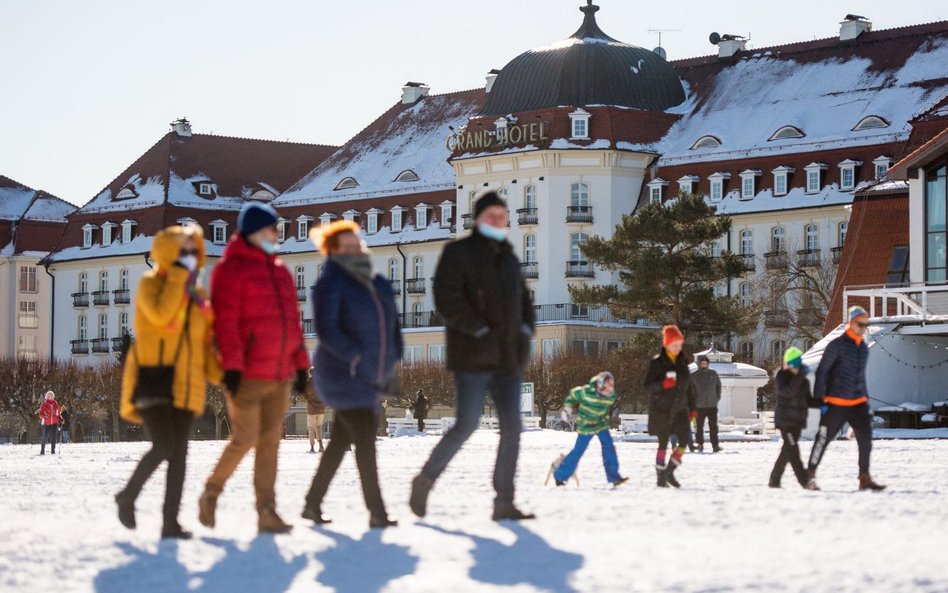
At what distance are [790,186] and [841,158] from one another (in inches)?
129

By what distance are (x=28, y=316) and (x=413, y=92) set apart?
87.2ft

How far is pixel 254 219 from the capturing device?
1173 centimetres

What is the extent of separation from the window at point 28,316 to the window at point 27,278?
780 millimetres

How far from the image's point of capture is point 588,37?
8969cm

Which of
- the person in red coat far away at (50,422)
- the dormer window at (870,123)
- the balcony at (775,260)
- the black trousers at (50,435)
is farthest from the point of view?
the balcony at (775,260)

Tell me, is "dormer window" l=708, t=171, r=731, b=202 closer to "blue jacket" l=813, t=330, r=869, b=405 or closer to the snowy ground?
"blue jacket" l=813, t=330, r=869, b=405

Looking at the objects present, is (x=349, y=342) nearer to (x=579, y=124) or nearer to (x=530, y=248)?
(x=579, y=124)

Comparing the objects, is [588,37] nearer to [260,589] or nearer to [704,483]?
[704,483]

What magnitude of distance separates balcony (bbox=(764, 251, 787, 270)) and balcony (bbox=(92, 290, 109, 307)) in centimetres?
3705

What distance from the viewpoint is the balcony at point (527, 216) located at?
8931 centimetres

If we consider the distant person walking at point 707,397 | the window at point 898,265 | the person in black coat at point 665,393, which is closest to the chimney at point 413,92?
the window at point 898,265

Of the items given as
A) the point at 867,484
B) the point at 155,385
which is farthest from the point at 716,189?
the point at 155,385

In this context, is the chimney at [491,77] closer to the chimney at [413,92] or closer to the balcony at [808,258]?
the chimney at [413,92]

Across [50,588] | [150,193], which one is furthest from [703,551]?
[150,193]
